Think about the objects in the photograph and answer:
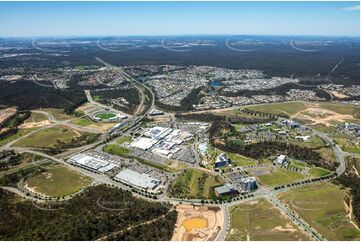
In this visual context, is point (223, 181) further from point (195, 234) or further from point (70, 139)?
point (70, 139)

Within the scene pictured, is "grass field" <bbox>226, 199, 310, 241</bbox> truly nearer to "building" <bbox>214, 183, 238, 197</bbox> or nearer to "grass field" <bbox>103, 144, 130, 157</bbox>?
"building" <bbox>214, 183, 238, 197</bbox>

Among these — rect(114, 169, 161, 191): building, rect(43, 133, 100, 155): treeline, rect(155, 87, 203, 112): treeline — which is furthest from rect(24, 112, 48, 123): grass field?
rect(114, 169, 161, 191): building

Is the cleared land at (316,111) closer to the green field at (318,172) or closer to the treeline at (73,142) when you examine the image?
the green field at (318,172)

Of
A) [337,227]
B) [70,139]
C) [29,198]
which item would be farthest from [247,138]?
[29,198]

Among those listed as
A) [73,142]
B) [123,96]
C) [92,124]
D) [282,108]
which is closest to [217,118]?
[282,108]

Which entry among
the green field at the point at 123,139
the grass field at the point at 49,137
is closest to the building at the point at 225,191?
the green field at the point at 123,139
